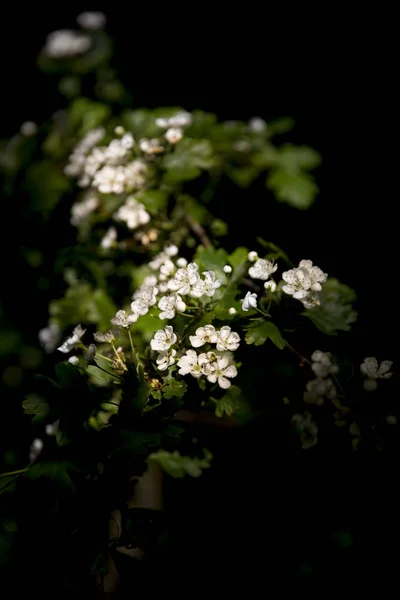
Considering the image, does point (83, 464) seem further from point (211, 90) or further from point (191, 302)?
point (211, 90)

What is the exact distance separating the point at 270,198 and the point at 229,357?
4.83 feet

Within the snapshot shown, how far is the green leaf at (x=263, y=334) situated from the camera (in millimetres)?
1115

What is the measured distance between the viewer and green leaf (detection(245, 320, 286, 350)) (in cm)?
112

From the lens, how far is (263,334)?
112 cm

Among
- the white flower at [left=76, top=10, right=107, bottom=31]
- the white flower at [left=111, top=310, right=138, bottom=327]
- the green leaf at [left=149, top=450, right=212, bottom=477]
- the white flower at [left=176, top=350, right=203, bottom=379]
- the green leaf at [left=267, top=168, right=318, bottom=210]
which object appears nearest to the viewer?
the white flower at [left=176, top=350, right=203, bottom=379]

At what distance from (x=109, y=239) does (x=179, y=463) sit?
0.84 m

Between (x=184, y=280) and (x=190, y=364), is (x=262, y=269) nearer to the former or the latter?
(x=184, y=280)

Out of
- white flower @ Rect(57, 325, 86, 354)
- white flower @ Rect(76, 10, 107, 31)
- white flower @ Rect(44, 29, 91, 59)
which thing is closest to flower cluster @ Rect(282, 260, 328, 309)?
white flower @ Rect(57, 325, 86, 354)

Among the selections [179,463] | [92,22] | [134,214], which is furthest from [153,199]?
[92,22]

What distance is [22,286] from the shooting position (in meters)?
2.27

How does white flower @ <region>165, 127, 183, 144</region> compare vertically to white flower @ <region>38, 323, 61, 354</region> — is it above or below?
above

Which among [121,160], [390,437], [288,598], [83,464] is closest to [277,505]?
[288,598]

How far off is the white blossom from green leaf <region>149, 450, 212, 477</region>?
18.6 inches

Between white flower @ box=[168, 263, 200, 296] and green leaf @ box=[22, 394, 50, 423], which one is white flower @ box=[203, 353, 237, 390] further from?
green leaf @ box=[22, 394, 50, 423]
